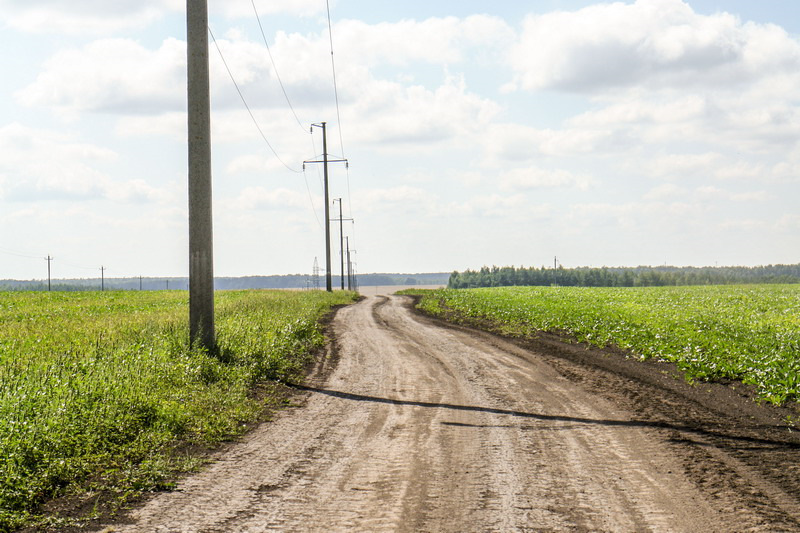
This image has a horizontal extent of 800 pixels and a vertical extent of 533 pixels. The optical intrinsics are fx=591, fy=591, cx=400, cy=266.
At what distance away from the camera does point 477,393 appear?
1037 centimetres

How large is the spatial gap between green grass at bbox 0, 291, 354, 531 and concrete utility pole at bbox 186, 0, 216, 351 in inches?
28.3

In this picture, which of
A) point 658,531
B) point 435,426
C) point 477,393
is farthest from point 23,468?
point 477,393

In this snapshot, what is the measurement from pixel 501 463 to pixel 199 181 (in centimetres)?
843

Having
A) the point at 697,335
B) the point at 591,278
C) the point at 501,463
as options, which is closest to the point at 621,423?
the point at 501,463

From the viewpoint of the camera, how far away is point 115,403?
25.0 ft

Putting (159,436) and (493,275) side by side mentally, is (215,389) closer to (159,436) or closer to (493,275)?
(159,436)

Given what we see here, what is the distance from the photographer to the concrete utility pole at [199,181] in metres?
11.8

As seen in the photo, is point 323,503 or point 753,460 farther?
point 753,460

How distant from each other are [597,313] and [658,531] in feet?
59.3

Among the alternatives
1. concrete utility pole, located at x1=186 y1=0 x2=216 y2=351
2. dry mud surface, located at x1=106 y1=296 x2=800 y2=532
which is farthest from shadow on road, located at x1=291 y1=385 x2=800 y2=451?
concrete utility pole, located at x1=186 y1=0 x2=216 y2=351

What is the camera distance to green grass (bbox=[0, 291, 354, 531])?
19.2ft

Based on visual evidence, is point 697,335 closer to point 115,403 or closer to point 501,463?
point 501,463

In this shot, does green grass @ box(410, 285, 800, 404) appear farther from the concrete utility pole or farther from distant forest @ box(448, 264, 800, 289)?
distant forest @ box(448, 264, 800, 289)

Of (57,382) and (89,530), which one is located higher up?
(57,382)
